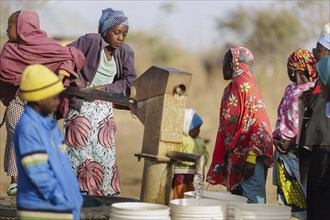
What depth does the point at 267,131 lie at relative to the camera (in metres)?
7.23

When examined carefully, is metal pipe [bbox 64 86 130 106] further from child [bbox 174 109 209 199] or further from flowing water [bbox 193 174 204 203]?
child [bbox 174 109 209 199]

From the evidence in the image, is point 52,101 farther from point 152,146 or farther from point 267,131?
point 267,131

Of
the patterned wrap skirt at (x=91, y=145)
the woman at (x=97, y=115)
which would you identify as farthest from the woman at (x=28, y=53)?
the patterned wrap skirt at (x=91, y=145)

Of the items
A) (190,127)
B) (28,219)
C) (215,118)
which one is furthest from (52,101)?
(215,118)

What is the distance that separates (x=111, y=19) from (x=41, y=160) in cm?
271

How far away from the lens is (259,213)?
5641 mm

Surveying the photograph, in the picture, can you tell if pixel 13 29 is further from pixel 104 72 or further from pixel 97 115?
pixel 97 115

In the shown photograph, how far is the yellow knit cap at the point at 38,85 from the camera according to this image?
16.8ft

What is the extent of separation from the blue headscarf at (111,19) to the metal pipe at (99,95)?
91 cm

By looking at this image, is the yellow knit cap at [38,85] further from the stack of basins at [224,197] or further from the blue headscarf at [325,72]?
the blue headscarf at [325,72]

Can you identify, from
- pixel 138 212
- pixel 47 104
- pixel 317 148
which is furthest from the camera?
pixel 317 148

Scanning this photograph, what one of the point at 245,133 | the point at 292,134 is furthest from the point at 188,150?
the point at 245,133

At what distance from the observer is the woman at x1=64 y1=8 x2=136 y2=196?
7.63 metres

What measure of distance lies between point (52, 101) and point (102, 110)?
260cm
